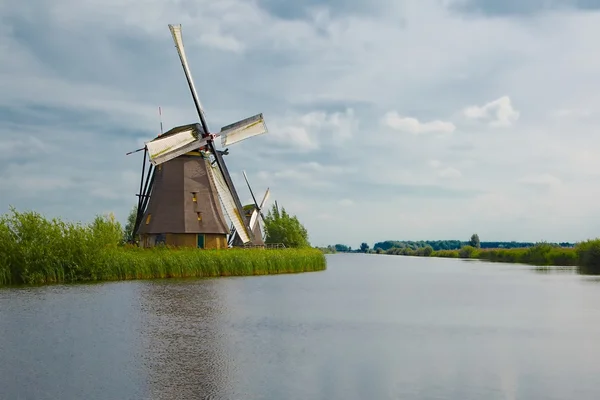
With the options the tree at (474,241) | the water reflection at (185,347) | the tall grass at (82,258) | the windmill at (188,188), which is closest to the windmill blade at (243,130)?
the windmill at (188,188)

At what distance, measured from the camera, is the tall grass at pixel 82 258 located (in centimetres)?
2336

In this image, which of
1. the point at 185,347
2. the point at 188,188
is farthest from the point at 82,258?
the point at 185,347

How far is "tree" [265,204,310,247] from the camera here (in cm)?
4962

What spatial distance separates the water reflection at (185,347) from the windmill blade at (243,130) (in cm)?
1635

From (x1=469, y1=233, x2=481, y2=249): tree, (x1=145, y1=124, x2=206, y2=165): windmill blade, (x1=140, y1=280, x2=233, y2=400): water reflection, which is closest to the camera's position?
(x1=140, y1=280, x2=233, y2=400): water reflection

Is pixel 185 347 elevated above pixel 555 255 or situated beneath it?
situated beneath

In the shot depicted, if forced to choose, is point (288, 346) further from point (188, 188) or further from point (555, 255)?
point (555, 255)

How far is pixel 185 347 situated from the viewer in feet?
36.6

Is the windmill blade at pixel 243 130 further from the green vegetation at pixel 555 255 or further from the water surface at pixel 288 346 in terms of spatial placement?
the green vegetation at pixel 555 255

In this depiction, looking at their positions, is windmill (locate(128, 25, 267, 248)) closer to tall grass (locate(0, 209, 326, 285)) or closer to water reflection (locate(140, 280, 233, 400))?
tall grass (locate(0, 209, 326, 285))

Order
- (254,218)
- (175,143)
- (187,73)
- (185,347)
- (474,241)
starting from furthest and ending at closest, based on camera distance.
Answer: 1. (474,241)
2. (254,218)
3. (187,73)
4. (175,143)
5. (185,347)

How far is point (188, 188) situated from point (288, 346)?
75.3 feet

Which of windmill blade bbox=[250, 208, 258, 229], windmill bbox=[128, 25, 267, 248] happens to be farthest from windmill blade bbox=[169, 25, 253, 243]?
windmill blade bbox=[250, 208, 258, 229]

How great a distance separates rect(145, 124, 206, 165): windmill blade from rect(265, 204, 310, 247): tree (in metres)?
17.2
